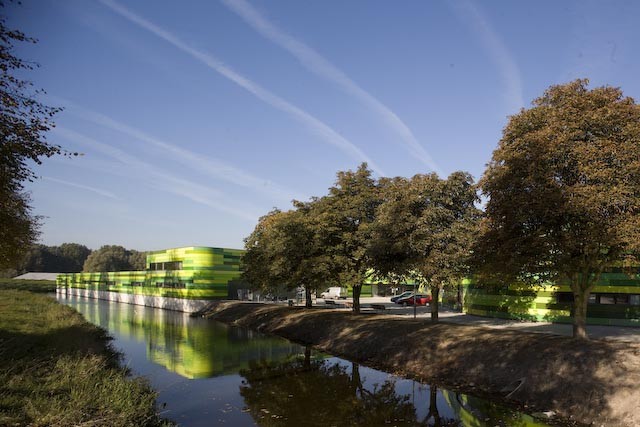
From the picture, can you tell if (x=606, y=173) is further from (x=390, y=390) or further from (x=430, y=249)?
(x=390, y=390)

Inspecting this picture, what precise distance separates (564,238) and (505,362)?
20.8 feet

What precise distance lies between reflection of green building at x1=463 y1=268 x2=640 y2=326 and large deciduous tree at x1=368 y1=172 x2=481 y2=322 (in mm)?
6183

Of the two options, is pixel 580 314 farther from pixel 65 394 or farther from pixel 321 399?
pixel 65 394

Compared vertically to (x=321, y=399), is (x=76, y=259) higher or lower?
higher

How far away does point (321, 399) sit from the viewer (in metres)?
18.2

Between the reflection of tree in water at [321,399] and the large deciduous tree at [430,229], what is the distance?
7731 mm

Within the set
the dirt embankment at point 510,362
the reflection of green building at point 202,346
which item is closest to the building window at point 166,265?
the reflection of green building at point 202,346

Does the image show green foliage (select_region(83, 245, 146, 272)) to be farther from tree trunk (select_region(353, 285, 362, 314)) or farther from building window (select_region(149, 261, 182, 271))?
tree trunk (select_region(353, 285, 362, 314))

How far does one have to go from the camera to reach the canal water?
15.7m

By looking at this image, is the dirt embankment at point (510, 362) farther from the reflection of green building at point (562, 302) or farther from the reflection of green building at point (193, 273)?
the reflection of green building at point (193, 273)

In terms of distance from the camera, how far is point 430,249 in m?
27.6

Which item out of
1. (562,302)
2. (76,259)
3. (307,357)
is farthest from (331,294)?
(76,259)

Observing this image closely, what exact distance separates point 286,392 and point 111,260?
508ft

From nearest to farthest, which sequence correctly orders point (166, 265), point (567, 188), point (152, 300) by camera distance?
point (567, 188) < point (166, 265) < point (152, 300)
